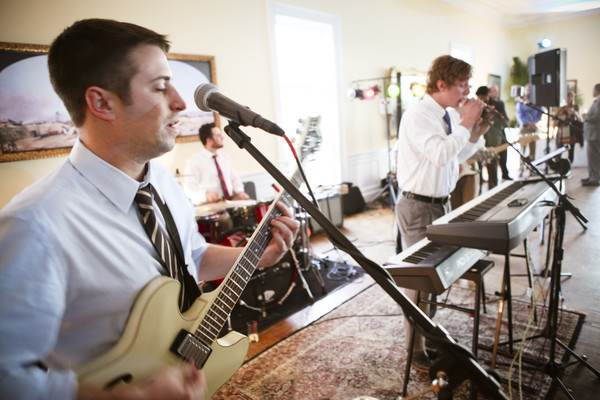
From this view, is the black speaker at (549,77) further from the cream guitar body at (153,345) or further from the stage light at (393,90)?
the cream guitar body at (153,345)

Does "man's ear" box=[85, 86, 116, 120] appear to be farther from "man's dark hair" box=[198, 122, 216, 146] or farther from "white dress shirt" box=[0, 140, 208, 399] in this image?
"man's dark hair" box=[198, 122, 216, 146]

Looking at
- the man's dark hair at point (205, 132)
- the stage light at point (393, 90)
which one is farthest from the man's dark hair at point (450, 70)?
the stage light at point (393, 90)

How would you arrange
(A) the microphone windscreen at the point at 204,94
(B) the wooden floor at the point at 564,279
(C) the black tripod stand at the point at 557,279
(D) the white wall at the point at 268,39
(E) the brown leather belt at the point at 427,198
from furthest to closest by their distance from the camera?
(D) the white wall at the point at 268,39 < (E) the brown leather belt at the point at 427,198 < (B) the wooden floor at the point at 564,279 < (C) the black tripod stand at the point at 557,279 < (A) the microphone windscreen at the point at 204,94

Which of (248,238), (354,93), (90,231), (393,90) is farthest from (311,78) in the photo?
(90,231)

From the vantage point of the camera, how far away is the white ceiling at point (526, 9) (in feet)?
25.7

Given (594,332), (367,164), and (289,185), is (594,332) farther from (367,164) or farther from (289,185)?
(367,164)

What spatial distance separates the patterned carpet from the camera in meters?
2.11

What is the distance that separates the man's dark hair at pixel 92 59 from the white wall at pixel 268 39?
9.34ft

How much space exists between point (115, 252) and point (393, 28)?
24.1 ft

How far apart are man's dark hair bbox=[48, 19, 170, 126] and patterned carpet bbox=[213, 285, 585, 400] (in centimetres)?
188

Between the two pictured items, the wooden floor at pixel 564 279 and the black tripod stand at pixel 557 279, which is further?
the wooden floor at pixel 564 279

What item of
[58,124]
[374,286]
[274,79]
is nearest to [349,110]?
[274,79]

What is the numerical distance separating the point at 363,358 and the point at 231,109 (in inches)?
81.4

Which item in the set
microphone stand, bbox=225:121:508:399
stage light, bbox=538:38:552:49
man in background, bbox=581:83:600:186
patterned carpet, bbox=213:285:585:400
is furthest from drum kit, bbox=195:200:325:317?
stage light, bbox=538:38:552:49
